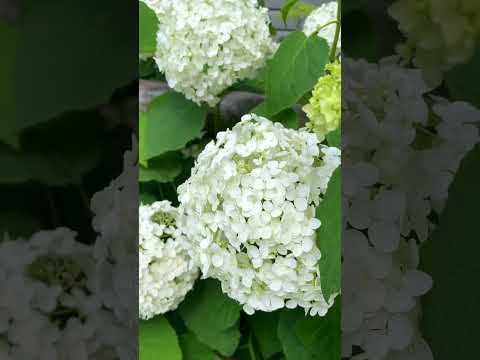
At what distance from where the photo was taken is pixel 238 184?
17.5 inches

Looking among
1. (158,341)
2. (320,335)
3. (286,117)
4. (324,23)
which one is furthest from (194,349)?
(324,23)

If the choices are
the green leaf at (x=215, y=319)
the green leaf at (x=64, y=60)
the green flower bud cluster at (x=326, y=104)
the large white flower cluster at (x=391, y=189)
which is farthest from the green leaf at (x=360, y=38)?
the green leaf at (x=215, y=319)

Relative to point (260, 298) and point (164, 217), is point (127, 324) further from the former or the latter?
point (164, 217)

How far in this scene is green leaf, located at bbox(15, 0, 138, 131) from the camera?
0.83 ft

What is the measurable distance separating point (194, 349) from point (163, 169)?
20 centimetres

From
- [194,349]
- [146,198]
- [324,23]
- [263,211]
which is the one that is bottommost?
[194,349]

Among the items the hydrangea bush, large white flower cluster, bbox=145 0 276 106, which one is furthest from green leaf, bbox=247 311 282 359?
large white flower cluster, bbox=145 0 276 106

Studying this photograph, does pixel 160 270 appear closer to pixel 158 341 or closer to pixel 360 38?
pixel 158 341

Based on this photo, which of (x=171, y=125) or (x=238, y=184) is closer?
(x=238, y=184)

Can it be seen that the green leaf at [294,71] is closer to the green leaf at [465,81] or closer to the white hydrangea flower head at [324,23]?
the white hydrangea flower head at [324,23]

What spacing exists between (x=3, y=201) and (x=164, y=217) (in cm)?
34

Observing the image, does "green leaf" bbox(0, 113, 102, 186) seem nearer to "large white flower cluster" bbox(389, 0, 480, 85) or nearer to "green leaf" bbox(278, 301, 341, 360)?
"large white flower cluster" bbox(389, 0, 480, 85)

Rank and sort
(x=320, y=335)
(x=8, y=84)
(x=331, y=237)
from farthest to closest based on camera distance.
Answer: (x=320, y=335)
(x=331, y=237)
(x=8, y=84)

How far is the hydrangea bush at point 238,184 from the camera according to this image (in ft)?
1.44
